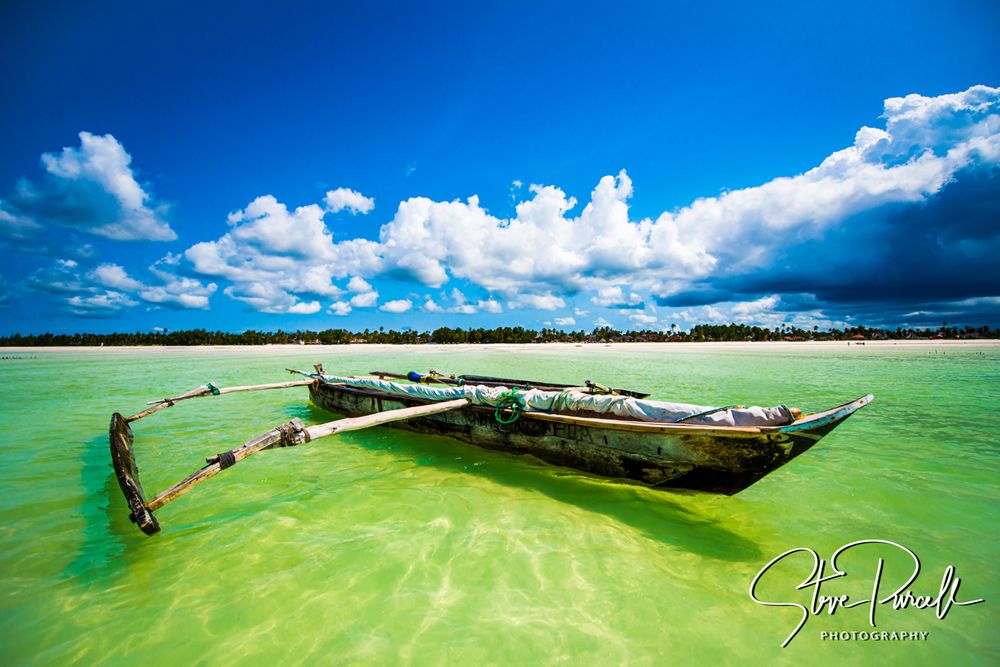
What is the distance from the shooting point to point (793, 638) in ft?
9.30

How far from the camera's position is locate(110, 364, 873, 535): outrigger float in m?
3.78

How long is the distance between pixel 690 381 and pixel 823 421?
15.0 metres

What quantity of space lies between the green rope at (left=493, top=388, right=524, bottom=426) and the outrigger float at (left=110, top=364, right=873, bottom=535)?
2 centimetres

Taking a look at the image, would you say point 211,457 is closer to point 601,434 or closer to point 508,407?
point 508,407

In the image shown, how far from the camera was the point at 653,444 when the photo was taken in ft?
15.4

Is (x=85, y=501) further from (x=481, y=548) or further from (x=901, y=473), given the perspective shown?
(x=901, y=473)

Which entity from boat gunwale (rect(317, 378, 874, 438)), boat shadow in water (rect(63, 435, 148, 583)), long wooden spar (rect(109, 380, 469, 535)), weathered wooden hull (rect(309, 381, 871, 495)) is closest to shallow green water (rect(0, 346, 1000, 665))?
boat shadow in water (rect(63, 435, 148, 583))

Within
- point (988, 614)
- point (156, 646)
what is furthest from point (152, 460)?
point (988, 614)

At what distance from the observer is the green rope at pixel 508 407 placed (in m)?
6.15

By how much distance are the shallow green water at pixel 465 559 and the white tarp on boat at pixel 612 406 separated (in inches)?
40.9

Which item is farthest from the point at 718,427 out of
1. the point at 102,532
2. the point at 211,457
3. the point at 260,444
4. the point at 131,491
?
the point at 102,532

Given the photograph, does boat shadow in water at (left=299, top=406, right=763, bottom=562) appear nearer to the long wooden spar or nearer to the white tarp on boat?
the white tarp on boat

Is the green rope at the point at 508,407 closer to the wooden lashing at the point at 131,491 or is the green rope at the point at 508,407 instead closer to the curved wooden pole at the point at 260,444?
the curved wooden pole at the point at 260,444
